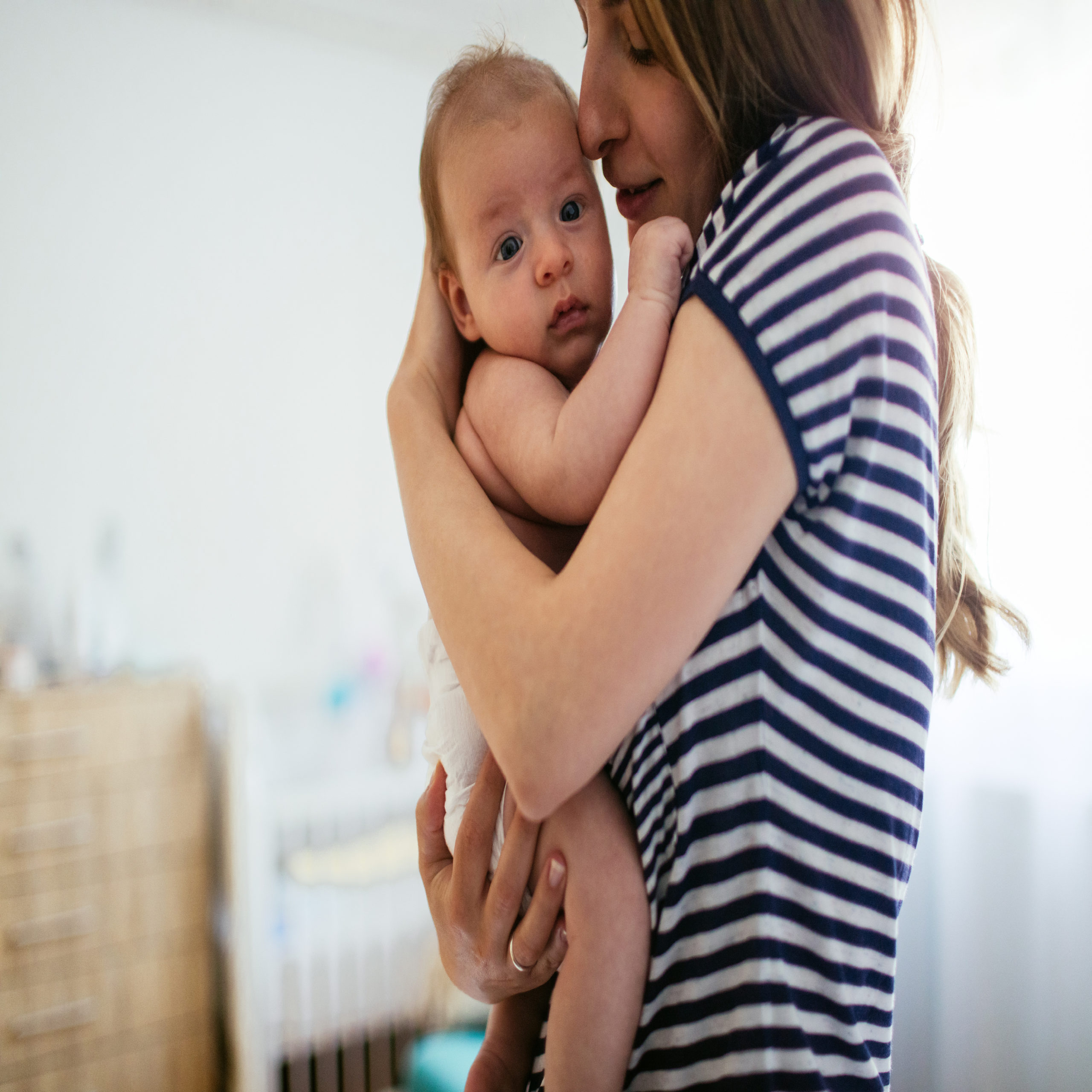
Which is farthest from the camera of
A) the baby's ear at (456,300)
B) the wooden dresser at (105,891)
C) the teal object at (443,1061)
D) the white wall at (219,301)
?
the white wall at (219,301)

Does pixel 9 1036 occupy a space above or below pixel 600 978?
below

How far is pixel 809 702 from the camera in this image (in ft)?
1.77

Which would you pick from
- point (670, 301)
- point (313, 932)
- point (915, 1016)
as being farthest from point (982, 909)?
point (313, 932)

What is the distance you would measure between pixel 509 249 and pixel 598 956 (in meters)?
0.67

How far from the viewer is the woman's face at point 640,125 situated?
70 cm

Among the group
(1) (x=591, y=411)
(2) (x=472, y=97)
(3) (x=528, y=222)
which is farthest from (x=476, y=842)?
(2) (x=472, y=97)

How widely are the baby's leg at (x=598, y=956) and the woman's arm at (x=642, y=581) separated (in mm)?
101

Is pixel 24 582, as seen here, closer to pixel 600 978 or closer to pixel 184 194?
pixel 184 194

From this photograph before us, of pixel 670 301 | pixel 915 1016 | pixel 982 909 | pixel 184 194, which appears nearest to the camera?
pixel 670 301

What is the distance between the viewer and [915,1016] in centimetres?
179

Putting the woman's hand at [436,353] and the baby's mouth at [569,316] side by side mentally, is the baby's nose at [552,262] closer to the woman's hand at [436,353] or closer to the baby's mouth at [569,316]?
the baby's mouth at [569,316]

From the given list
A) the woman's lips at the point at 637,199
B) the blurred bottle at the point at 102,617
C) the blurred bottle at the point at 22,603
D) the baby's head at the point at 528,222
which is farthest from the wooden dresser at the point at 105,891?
the woman's lips at the point at 637,199

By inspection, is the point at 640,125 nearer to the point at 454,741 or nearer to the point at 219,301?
the point at 454,741

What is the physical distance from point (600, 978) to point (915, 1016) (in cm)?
162
